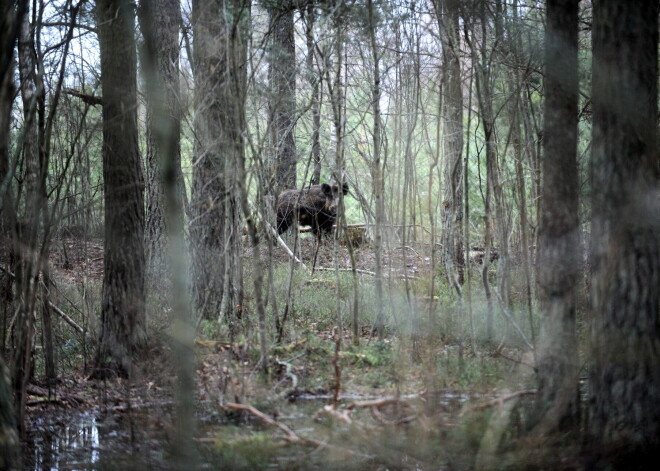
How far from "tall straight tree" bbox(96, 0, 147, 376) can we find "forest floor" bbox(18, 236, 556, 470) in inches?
13.4

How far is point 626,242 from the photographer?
4449 mm

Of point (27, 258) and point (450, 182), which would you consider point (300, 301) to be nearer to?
point (450, 182)

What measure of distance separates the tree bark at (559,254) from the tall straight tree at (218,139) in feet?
8.87

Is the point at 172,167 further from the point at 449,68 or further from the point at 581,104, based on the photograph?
the point at 581,104

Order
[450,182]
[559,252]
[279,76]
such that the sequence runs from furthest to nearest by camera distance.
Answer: [450,182]
[279,76]
[559,252]

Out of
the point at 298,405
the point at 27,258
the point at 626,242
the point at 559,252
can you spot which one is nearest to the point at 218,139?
the point at 27,258

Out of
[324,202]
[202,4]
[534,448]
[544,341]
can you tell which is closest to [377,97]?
[202,4]

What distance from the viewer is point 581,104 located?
11.5 metres

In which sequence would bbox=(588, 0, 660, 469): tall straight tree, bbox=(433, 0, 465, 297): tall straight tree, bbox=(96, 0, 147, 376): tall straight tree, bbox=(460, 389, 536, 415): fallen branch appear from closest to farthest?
bbox=(588, 0, 660, 469): tall straight tree
bbox=(460, 389, 536, 415): fallen branch
bbox=(96, 0, 147, 376): tall straight tree
bbox=(433, 0, 465, 297): tall straight tree

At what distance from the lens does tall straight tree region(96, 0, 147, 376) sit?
7.18 metres

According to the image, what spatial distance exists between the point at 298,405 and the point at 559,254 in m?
2.85

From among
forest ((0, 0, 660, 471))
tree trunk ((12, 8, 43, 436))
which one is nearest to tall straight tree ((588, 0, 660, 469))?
forest ((0, 0, 660, 471))

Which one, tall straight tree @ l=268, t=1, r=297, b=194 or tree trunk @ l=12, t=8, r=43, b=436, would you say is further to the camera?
tall straight tree @ l=268, t=1, r=297, b=194

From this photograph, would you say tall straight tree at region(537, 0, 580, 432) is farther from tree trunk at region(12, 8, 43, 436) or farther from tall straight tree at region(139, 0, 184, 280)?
Result: tall straight tree at region(139, 0, 184, 280)
